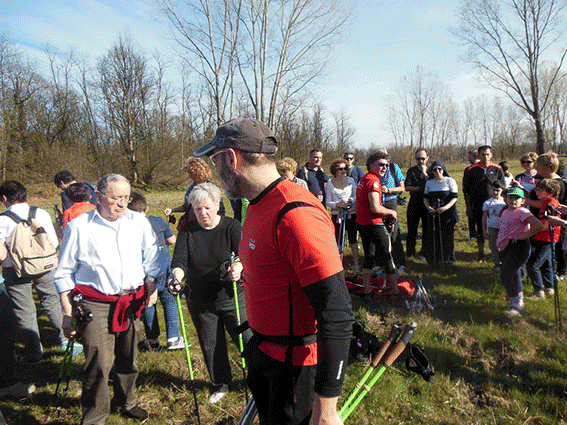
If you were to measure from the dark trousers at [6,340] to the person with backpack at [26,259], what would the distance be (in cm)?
56

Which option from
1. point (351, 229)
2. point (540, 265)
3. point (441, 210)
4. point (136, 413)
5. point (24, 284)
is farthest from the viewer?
point (351, 229)

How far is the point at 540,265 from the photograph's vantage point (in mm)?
5113

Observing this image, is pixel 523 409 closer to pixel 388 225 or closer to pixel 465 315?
pixel 465 315

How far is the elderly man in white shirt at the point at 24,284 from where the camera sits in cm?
394

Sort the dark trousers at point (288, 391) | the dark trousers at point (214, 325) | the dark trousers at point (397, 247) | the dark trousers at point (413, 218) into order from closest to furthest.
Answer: the dark trousers at point (288, 391), the dark trousers at point (214, 325), the dark trousers at point (397, 247), the dark trousers at point (413, 218)

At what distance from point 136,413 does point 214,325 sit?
1.03 metres

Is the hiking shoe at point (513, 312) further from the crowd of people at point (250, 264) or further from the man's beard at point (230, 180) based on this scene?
the man's beard at point (230, 180)

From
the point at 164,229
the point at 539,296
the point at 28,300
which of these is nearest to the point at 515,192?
the point at 539,296

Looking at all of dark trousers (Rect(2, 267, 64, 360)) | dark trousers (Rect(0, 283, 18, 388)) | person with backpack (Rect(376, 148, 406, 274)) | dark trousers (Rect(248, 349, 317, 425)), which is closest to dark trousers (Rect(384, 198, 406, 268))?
person with backpack (Rect(376, 148, 406, 274))

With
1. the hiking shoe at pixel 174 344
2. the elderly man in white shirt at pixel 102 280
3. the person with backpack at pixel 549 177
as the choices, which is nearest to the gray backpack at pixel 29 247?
the elderly man in white shirt at pixel 102 280

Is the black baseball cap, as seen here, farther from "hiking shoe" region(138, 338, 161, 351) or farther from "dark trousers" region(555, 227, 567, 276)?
"dark trousers" region(555, 227, 567, 276)

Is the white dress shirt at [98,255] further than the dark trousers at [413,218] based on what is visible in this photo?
No

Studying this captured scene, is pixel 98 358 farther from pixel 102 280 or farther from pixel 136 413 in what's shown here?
pixel 136 413

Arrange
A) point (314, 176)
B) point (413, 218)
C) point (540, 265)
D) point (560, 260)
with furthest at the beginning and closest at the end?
1. point (413, 218)
2. point (314, 176)
3. point (560, 260)
4. point (540, 265)
